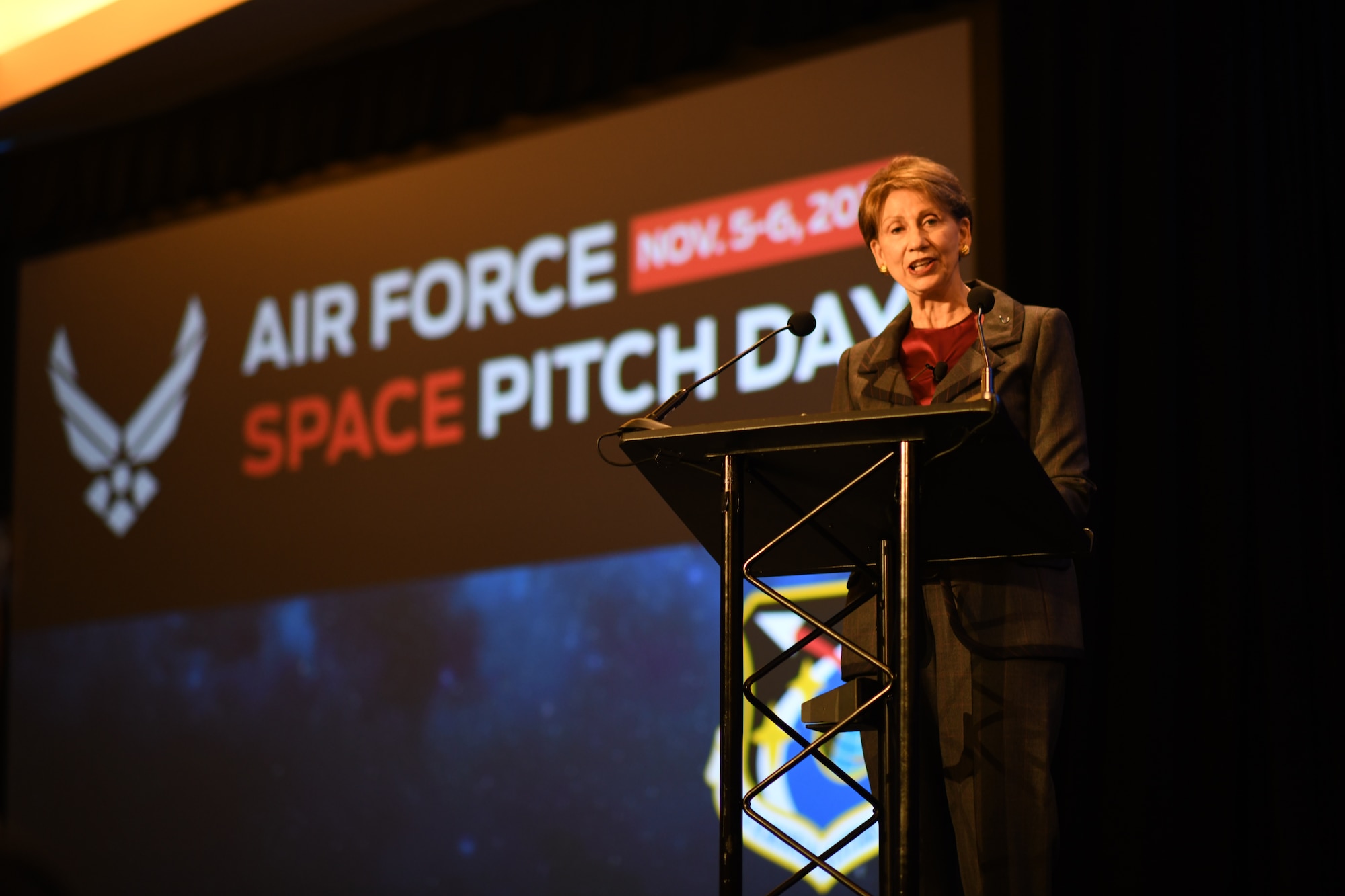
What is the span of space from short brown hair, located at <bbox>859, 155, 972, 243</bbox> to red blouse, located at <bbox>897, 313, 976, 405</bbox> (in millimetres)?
163

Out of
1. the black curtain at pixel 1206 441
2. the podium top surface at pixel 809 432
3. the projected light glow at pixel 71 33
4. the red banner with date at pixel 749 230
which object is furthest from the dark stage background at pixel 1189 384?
the projected light glow at pixel 71 33

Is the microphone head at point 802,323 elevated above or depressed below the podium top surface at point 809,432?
above

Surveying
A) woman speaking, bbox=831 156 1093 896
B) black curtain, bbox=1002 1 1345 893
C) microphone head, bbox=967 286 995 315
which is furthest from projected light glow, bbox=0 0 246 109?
microphone head, bbox=967 286 995 315

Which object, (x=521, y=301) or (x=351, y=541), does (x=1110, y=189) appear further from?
(x=351, y=541)

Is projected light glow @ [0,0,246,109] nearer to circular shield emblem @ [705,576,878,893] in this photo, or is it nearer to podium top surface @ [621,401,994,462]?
circular shield emblem @ [705,576,878,893]

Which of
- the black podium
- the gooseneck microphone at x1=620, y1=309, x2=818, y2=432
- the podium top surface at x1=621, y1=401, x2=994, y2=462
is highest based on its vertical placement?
the gooseneck microphone at x1=620, y1=309, x2=818, y2=432

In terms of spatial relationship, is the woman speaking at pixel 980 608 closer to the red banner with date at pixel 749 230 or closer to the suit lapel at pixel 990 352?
the suit lapel at pixel 990 352

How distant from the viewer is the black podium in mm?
1671

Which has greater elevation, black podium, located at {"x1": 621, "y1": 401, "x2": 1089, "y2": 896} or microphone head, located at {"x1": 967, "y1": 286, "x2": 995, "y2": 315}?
microphone head, located at {"x1": 967, "y1": 286, "x2": 995, "y2": 315}

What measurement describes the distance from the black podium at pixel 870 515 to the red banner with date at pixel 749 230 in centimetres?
197

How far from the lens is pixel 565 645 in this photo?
4156 mm

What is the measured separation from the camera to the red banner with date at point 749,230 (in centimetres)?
380

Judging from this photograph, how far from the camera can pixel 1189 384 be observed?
3.38m

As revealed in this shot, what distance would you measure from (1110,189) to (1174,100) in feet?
0.83
